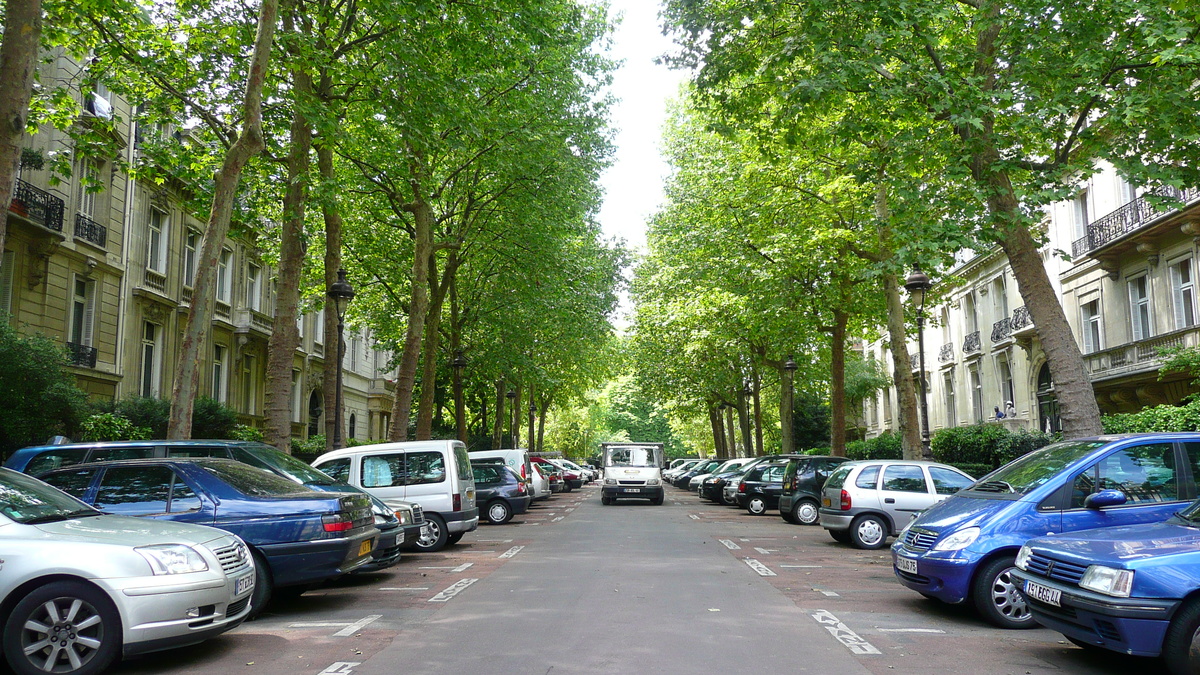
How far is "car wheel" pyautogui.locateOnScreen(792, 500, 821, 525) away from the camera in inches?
834

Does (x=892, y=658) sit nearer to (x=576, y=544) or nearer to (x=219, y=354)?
(x=576, y=544)

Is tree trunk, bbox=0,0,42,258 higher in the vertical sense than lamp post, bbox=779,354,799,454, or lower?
higher

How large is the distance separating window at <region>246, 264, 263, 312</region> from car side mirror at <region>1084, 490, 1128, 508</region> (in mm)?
32788

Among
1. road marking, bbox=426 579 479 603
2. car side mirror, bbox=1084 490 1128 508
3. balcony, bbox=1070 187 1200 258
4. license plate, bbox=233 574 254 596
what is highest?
balcony, bbox=1070 187 1200 258

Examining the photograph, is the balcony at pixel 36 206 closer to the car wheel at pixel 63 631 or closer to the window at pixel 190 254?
the window at pixel 190 254

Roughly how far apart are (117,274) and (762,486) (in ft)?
62.7

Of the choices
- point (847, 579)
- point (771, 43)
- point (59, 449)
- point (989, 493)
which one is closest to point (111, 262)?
point (59, 449)

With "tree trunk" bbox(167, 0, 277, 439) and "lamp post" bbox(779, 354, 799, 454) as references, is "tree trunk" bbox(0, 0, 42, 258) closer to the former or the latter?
"tree trunk" bbox(167, 0, 277, 439)

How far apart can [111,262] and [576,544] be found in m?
16.4

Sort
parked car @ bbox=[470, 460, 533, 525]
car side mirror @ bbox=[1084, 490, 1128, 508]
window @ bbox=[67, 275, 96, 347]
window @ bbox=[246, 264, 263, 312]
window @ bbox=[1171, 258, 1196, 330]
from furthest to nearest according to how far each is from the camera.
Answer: window @ bbox=[246, 264, 263, 312], window @ bbox=[1171, 258, 1196, 330], window @ bbox=[67, 275, 96, 347], parked car @ bbox=[470, 460, 533, 525], car side mirror @ bbox=[1084, 490, 1128, 508]

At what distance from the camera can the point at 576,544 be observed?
16516mm

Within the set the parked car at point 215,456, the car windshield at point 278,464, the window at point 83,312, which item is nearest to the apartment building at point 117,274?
the window at point 83,312

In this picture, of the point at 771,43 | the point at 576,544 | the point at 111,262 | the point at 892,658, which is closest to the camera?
the point at 892,658

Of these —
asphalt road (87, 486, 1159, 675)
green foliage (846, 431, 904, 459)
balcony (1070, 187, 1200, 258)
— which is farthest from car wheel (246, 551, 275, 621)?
green foliage (846, 431, 904, 459)
